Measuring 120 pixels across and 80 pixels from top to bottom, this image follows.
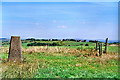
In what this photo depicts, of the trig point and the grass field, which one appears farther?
the trig point

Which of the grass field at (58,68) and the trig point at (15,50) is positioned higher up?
the trig point at (15,50)

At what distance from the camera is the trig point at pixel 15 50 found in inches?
561

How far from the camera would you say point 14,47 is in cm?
1438

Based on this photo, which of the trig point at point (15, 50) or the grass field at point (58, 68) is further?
the trig point at point (15, 50)

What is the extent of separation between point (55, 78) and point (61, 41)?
989 inches

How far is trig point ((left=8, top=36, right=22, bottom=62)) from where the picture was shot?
14.2 m

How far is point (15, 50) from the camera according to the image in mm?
14367

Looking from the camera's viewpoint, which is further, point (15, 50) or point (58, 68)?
point (15, 50)

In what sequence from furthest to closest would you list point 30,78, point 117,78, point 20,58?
point 20,58 → point 117,78 → point 30,78

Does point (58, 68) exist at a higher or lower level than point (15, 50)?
lower

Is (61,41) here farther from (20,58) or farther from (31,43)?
(20,58)

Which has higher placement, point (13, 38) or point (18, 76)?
point (13, 38)

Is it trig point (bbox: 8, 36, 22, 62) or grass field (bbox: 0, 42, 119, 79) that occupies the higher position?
trig point (bbox: 8, 36, 22, 62)

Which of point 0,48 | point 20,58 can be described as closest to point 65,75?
point 20,58
